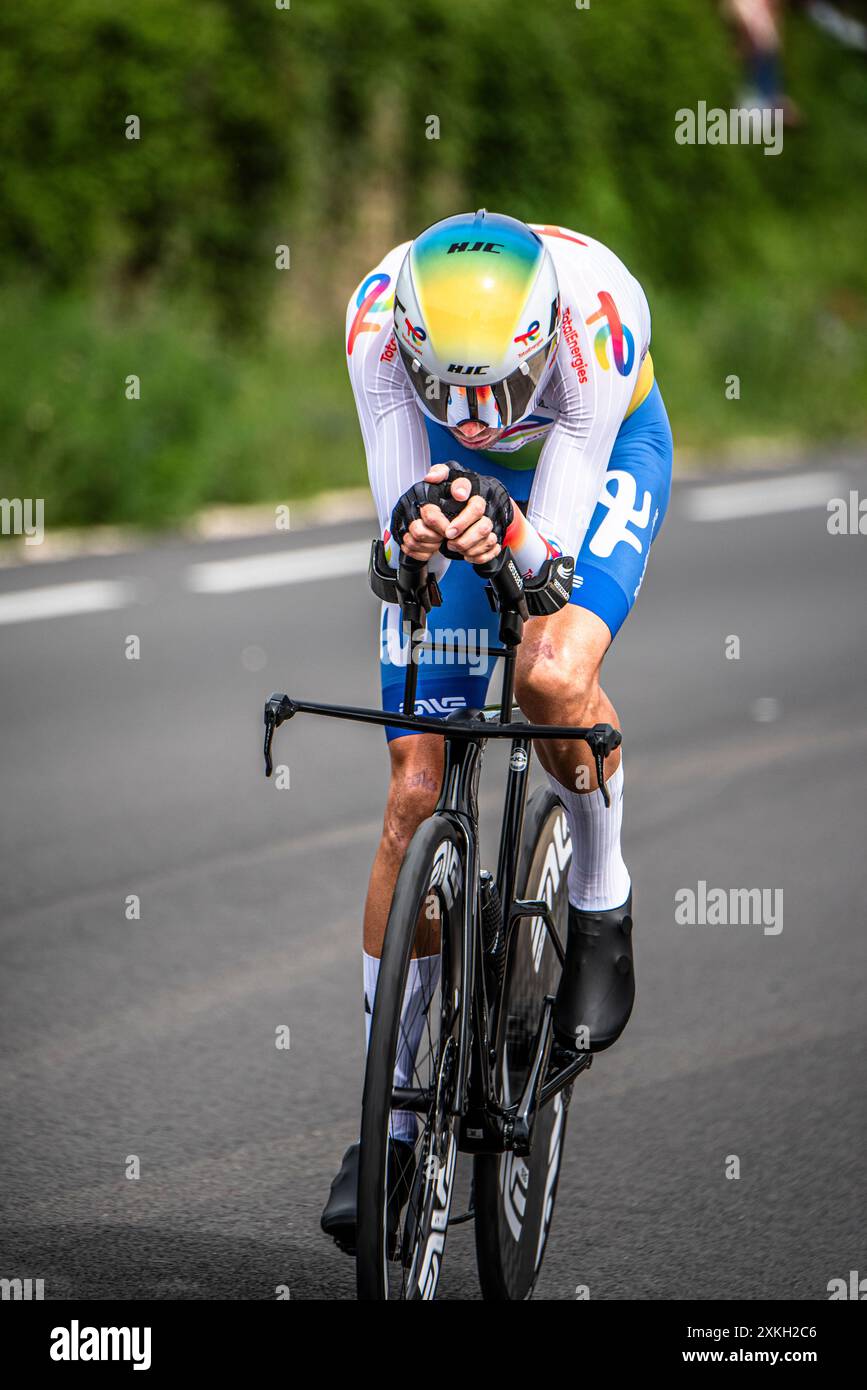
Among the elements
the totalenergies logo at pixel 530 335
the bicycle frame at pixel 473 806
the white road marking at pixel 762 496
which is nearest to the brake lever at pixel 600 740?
the bicycle frame at pixel 473 806

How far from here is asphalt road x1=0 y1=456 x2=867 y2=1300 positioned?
Result: 4.14 metres

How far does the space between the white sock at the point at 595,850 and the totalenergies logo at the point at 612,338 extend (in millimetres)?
773

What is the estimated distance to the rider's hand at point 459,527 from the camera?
3146 millimetres

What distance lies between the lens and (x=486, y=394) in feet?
11.2

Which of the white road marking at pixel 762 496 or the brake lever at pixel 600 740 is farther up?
the white road marking at pixel 762 496

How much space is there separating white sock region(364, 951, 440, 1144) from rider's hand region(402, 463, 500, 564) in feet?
2.30

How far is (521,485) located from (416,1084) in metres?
1.32

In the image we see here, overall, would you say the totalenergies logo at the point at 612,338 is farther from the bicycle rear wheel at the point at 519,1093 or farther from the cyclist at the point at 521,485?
the bicycle rear wheel at the point at 519,1093

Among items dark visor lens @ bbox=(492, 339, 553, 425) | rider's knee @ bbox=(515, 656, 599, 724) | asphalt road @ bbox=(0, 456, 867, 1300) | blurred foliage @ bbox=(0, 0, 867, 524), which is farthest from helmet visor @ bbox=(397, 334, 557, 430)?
blurred foliage @ bbox=(0, 0, 867, 524)

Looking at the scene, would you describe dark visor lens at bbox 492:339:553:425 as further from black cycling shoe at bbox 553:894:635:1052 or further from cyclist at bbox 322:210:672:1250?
black cycling shoe at bbox 553:894:635:1052

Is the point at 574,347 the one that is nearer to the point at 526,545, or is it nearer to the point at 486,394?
the point at 486,394

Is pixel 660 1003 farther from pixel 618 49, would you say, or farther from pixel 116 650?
pixel 618 49

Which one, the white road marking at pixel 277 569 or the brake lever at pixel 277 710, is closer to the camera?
the brake lever at pixel 277 710

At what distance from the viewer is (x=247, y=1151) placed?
179 inches
